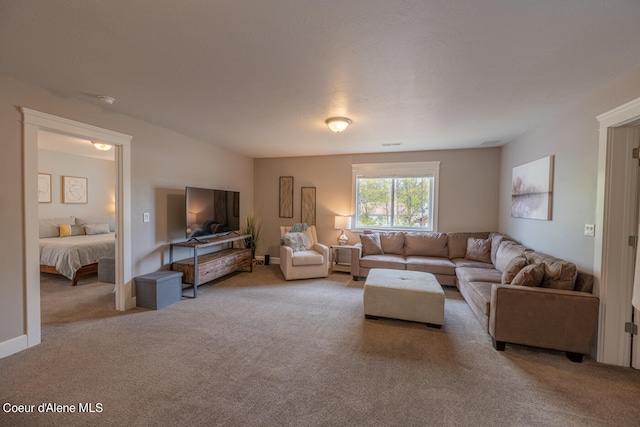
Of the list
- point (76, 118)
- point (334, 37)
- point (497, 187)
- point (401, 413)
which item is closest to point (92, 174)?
point (76, 118)

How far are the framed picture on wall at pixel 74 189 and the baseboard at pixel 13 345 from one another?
16.2 ft

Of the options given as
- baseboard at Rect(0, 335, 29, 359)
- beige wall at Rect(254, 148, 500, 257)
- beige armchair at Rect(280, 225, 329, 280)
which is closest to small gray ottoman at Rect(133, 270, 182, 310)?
baseboard at Rect(0, 335, 29, 359)

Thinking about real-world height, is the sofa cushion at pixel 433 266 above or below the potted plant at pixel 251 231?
below

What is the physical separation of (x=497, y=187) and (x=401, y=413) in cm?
457

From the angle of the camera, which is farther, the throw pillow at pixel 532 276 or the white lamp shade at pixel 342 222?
the white lamp shade at pixel 342 222

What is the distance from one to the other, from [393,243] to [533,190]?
224cm

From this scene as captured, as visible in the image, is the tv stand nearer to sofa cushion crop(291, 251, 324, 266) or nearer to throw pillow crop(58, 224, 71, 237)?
sofa cushion crop(291, 251, 324, 266)

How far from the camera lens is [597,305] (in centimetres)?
222

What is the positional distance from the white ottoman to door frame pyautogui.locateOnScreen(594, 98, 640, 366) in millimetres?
1282

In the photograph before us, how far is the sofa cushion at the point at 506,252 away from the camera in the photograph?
3363 millimetres

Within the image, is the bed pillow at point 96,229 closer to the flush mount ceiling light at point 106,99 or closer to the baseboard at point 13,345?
the baseboard at point 13,345

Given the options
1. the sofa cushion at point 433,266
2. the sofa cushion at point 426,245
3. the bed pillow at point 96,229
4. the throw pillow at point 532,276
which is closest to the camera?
the throw pillow at point 532,276

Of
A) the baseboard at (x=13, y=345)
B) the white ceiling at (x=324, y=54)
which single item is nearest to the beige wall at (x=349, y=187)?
the white ceiling at (x=324, y=54)

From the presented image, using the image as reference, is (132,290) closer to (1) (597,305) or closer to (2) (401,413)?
(2) (401,413)
